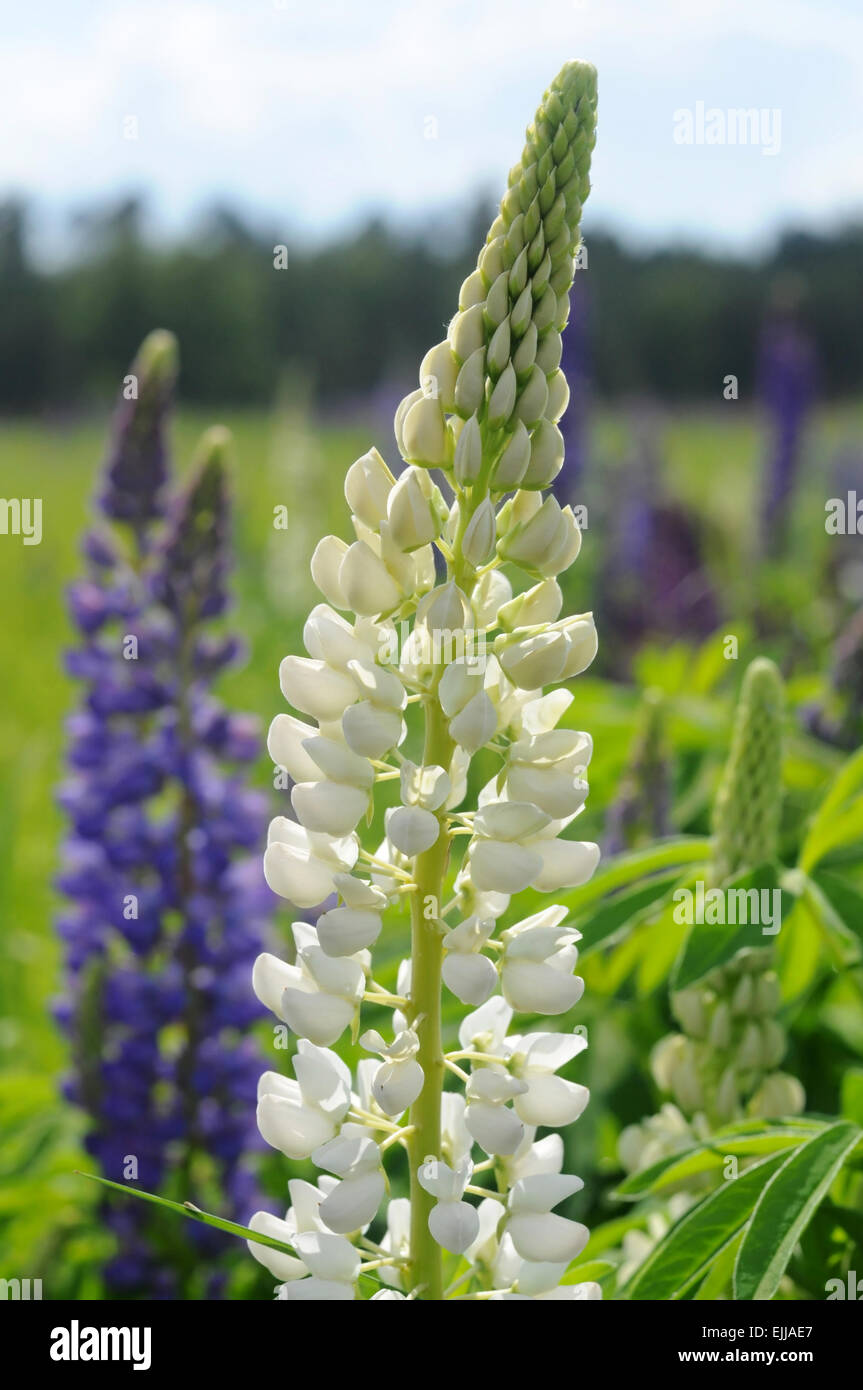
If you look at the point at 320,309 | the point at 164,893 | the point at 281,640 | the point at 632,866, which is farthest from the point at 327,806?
the point at 320,309

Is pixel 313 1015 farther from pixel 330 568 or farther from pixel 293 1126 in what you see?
pixel 330 568

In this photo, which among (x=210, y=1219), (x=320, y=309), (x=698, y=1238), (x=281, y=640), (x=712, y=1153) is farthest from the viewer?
(x=320, y=309)

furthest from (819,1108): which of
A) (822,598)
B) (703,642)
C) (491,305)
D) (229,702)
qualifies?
(229,702)

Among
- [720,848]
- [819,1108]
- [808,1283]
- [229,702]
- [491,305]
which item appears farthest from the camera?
[229,702]

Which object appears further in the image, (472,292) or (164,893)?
(164,893)

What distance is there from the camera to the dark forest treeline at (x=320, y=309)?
22547mm

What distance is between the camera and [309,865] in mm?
864

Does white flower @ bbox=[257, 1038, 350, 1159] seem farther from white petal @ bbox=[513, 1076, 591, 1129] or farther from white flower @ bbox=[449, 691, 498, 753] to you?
white flower @ bbox=[449, 691, 498, 753]

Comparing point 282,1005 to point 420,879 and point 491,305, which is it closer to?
point 420,879

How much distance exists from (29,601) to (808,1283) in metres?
7.36

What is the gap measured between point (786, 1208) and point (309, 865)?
0.40 meters

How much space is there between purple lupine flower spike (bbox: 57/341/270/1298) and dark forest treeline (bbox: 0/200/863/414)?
14.0 meters

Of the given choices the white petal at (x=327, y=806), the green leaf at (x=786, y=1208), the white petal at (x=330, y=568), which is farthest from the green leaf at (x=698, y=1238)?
the white petal at (x=330, y=568)

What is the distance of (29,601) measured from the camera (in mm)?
7945
